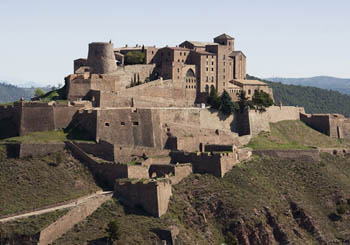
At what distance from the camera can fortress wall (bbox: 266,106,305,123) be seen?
83062 millimetres

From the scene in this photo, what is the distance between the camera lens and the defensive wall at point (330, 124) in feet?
284

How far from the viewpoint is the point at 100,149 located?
2532 inches

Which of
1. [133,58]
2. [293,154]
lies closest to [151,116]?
[133,58]

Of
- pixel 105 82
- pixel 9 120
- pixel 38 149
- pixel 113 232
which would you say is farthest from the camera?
pixel 105 82

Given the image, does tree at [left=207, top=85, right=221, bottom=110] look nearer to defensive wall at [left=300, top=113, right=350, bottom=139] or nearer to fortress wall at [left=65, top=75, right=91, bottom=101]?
fortress wall at [left=65, top=75, right=91, bottom=101]

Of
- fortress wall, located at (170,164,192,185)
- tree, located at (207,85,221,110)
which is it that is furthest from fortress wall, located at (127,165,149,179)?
tree, located at (207,85,221,110)

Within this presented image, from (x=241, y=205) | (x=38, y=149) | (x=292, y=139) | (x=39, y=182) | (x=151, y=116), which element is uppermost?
(x=151, y=116)

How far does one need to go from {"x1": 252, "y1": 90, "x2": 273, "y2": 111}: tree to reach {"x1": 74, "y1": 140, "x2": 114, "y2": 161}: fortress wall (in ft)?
74.7

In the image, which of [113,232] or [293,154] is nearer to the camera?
[113,232]

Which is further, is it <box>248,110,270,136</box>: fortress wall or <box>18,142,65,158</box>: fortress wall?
<box>248,110,270,136</box>: fortress wall

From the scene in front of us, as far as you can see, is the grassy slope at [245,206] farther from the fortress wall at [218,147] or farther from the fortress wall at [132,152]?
the fortress wall at [132,152]

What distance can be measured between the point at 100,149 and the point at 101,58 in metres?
15.2

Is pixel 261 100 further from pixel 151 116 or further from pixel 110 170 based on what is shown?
pixel 110 170

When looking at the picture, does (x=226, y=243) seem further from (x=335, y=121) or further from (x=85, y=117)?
(x=335, y=121)
